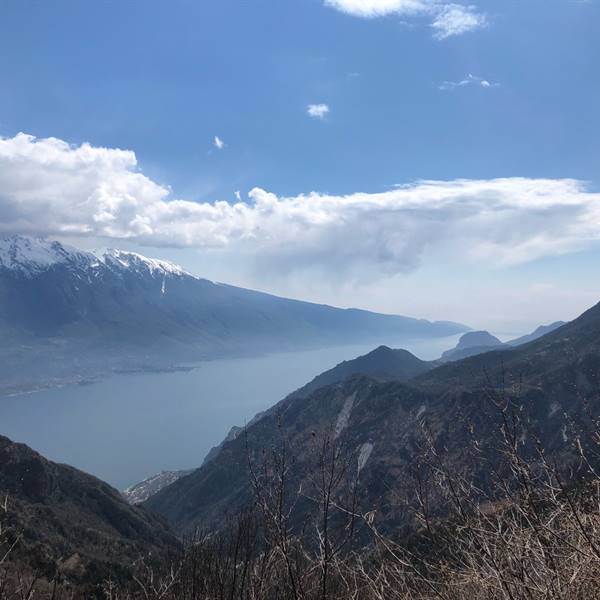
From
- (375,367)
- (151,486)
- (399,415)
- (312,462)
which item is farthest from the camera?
(375,367)

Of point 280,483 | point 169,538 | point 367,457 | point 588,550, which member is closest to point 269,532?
point 280,483

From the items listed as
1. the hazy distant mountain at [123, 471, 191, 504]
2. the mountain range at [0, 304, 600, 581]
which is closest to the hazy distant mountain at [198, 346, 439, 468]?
the hazy distant mountain at [123, 471, 191, 504]

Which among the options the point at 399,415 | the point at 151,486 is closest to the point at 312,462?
the point at 399,415

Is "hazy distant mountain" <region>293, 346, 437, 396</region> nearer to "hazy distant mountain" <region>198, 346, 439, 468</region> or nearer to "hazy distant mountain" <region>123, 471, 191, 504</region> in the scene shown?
"hazy distant mountain" <region>198, 346, 439, 468</region>

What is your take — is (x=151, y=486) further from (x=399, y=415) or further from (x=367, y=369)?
(x=399, y=415)

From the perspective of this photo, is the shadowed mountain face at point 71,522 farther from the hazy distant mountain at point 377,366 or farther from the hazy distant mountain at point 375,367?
the hazy distant mountain at point 377,366
